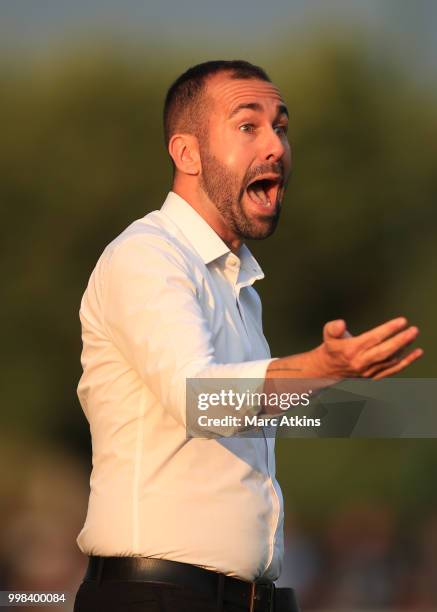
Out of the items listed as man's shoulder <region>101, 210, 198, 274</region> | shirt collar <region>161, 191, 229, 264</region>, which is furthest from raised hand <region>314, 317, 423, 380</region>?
shirt collar <region>161, 191, 229, 264</region>

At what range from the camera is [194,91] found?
319cm

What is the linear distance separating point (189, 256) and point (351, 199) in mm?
6135

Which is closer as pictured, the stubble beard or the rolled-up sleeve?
the rolled-up sleeve

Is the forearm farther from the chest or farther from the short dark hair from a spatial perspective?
the short dark hair

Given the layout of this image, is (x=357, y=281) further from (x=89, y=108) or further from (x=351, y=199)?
(x=89, y=108)

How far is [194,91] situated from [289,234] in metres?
5.39

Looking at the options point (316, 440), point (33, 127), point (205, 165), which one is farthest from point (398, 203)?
point (205, 165)

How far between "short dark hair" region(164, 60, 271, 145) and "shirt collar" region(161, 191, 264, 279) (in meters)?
0.23

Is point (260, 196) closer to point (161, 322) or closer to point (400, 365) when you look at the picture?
point (161, 322)

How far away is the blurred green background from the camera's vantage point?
7.57 meters

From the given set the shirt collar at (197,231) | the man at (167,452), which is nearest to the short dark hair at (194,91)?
the shirt collar at (197,231)

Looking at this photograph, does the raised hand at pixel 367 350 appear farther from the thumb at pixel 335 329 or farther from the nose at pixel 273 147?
the nose at pixel 273 147

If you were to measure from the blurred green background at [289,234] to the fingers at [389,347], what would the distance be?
499 cm

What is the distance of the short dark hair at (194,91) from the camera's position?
3123 mm
